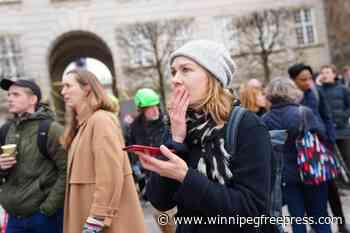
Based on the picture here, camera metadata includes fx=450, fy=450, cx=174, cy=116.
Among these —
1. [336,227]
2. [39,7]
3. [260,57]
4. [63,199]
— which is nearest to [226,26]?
[260,57]

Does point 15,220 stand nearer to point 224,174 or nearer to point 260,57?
point 224,174

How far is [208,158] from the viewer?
1.96 m

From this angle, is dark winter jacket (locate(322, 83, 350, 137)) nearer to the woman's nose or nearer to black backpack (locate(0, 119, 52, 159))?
black backpack (locate(0, 119, 52, 159))

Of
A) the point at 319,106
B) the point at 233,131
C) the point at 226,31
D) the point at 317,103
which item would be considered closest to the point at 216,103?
the point at 233,131

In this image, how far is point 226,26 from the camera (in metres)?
25.1

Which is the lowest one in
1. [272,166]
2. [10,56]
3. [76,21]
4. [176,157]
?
[272,166]

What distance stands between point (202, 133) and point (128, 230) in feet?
4.19

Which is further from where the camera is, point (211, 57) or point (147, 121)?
point (147, 121)

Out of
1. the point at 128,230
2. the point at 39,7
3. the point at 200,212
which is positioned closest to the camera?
the point at 200,212

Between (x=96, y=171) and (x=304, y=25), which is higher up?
(x=304, y=25)

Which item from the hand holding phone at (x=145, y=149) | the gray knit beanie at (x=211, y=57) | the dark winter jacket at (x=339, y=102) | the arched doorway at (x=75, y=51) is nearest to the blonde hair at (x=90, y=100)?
the gray knit beanie at (x=211, y=57)

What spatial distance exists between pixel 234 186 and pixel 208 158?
0.16 metres

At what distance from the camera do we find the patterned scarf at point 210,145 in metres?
1.93

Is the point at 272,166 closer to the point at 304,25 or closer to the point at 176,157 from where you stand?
the point at 176,157
